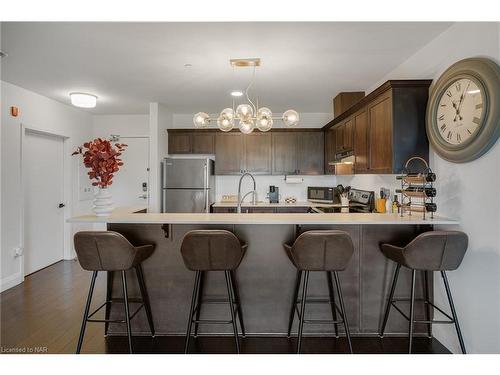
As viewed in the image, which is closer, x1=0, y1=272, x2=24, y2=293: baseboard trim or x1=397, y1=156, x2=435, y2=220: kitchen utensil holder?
x1=397, y1=156, x2=435, y2=220: kitchen utensil holder

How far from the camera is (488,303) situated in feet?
6.27

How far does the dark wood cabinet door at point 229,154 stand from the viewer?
5051 millimetres

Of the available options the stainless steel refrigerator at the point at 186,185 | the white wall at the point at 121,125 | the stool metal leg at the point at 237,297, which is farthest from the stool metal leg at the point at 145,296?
the white wall at the point at 121,125

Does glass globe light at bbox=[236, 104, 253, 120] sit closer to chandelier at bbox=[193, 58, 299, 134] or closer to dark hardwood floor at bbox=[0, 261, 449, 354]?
chandelier at bbox=[193, 58, 299, 134]

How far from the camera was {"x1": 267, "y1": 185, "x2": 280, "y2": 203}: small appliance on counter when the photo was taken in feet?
17.1

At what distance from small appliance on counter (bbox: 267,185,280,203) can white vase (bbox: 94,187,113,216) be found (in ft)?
10.2

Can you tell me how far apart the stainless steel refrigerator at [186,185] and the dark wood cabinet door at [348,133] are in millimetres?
2072

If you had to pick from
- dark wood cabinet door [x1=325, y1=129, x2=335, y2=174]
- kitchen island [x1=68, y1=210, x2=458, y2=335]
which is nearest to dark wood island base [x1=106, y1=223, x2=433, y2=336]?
kitchen island [x1=68, y1=210, x2=458, y2=335]

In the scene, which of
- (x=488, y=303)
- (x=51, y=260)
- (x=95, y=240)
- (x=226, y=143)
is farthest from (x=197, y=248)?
(x=51, y=260)

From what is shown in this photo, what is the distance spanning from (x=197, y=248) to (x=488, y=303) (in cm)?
193

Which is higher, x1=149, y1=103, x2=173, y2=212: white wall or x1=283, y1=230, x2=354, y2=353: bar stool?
x1=149, y1=103, x2=173, y2=212: white wall

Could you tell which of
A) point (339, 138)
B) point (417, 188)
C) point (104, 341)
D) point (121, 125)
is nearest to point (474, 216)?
point (417, 188)

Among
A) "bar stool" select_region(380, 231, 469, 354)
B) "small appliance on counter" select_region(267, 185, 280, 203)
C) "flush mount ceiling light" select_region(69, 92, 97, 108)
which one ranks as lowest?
"bar stool" select_region(380, 231, 469, 354)

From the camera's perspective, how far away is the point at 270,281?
251cm
